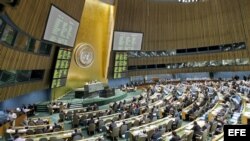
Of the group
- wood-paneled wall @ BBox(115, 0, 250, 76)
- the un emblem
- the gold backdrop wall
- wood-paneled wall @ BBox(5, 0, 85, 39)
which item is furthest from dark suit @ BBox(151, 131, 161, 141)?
wood-paneled wall @ BBox(115, 0, 250, 76)

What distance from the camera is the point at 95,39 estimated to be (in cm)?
3019

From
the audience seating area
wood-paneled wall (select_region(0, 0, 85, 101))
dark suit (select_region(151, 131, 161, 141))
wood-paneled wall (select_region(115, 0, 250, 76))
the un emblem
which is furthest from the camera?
wood-paneled wall (select_region(115, 0, 250, 76))

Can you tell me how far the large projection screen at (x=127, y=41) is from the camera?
30891mm

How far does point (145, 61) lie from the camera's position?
3694 cm

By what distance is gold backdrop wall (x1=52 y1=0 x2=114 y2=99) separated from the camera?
2770cm

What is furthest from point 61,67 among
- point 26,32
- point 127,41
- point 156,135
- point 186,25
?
point 186,25

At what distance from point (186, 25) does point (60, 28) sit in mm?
20500

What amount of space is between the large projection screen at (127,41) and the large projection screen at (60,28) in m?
8.66

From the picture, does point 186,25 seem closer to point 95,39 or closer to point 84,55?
point 95,39

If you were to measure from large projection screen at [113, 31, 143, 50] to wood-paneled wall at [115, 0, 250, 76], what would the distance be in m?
0.67

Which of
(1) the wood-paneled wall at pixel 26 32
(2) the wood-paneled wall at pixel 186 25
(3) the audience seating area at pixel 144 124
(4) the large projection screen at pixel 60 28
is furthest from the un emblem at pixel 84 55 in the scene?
(3) the audience seating area at pixel 144 124

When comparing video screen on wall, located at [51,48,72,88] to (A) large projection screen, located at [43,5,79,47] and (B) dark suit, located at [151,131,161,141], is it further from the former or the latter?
(B) dark suit, located at [151,131,161,141]

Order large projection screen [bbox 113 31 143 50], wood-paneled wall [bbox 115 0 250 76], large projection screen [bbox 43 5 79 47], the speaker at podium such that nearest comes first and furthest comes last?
large projection screen [bbox 43 5 79 47] → the speaker at podium → large projection screen [bbox 113 31 143 50] → wood-paneled wall [bbox 115 0 250 76]

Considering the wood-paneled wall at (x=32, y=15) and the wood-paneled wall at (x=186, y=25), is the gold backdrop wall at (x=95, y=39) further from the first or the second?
the wood-paneled wall at (x=32, y=15)
